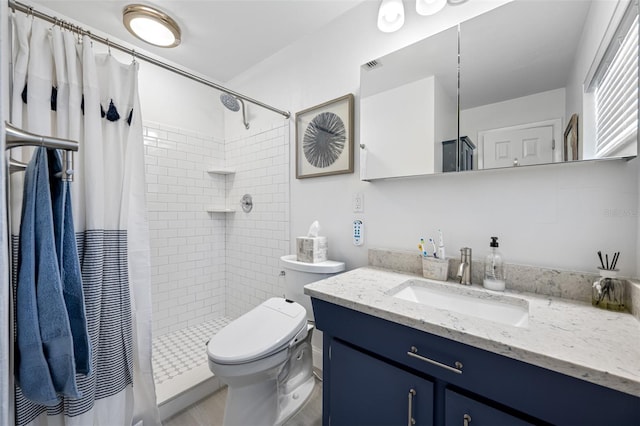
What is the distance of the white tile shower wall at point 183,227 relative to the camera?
2.17m

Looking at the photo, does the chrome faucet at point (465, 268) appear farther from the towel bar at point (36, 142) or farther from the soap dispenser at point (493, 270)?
the towel bar at point (36, 142)

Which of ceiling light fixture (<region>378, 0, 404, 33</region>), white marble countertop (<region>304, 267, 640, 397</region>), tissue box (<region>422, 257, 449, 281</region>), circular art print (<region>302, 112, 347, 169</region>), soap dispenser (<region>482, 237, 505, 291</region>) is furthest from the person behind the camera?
circular art print (<region>302, 112, 347, 169</region>)

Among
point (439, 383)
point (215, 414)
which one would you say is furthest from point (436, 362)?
point (215, 414)

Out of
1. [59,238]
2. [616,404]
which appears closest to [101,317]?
[59,238]

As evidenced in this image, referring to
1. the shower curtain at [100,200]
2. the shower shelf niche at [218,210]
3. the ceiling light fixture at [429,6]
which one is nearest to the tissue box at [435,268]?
the ceiling light fixture at [429,6]

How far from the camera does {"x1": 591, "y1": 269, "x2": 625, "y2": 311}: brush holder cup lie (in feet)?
2.83

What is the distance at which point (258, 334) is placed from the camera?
1.21m

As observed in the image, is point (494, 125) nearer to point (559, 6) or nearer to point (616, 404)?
point (559, 6)

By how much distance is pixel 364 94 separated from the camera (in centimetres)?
152

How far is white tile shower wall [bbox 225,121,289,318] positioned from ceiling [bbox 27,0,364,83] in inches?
25.0

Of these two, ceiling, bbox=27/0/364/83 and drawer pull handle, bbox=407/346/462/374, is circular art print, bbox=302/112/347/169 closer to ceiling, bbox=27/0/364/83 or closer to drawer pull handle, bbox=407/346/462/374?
ceiling, bbox=27/0/364/83

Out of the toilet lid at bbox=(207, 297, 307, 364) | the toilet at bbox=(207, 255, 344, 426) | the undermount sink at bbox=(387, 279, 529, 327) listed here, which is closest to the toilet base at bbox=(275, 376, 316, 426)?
the toilet at bbox=(207, 255, 344, 426)

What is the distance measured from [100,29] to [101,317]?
2.03 meters

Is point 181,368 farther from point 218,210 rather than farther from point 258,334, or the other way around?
point 218,210
